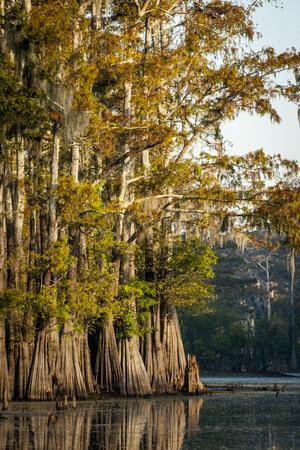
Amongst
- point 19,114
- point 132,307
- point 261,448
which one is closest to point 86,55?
point 132,307

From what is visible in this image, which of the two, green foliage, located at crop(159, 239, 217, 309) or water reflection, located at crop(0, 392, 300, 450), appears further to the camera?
green foliage, located at crop(159, 239, 217, 309)

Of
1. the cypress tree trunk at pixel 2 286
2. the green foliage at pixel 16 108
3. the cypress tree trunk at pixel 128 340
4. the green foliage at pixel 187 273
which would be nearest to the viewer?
the green foliage at pixel 16 108

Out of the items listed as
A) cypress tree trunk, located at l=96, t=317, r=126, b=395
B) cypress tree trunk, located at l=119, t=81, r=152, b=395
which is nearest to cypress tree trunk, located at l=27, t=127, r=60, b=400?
cypress tree trunk, located at l=119, t=81, r=152, b=395

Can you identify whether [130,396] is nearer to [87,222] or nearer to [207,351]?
[87,222]

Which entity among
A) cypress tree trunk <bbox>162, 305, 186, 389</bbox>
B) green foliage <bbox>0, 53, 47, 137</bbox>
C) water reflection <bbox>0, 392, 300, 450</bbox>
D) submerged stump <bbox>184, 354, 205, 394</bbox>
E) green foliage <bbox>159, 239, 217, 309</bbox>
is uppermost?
green foliage <bbox>0, 53, 47, 137</bbox>

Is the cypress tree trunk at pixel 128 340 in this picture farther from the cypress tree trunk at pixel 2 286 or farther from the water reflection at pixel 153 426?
the cypress tree trunk at pixel 2 286

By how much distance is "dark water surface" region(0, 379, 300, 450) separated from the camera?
19.0 meters

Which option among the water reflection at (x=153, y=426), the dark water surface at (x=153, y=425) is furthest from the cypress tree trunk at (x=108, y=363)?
the water reflection at (x=153, y=426)

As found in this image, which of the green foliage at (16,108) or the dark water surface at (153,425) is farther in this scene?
the green foliage at (16,108)

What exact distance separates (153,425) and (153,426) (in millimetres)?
267

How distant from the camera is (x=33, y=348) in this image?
31516mm

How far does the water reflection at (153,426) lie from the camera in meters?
19.0

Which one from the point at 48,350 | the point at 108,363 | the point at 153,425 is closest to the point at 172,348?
the point at 108,363

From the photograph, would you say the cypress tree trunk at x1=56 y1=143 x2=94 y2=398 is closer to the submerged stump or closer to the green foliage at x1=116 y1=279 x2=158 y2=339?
the green foliage at x1=116 y1=279 x2=158 y2=339
